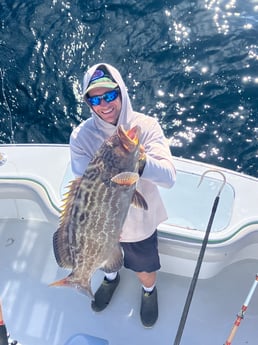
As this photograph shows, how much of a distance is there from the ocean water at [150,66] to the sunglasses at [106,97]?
429 centimetres

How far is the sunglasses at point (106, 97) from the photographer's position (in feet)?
12.0

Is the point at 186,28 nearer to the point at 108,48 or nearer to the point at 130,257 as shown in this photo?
the point at 108,48

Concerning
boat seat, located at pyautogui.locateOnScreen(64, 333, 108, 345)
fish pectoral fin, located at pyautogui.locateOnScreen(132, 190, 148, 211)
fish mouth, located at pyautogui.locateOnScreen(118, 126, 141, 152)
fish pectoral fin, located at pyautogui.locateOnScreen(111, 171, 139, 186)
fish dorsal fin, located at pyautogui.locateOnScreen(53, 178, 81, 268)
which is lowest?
A: boat seat, located at pyautogui.locateOnScreen(64, 333, 108, 345)

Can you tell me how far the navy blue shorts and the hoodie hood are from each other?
0.97 meters

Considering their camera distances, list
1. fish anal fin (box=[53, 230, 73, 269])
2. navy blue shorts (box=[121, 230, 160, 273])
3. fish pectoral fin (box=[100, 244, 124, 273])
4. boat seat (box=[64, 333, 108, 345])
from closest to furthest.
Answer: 1. fish anal fin (box=[53, 230, 73, 269])
2. fish pectoral fin (box=[100, 244, 124, 273])
3. navy blue shorts (box=[121, 230, 160, 273])
4. boat seat (box=[64, 333, 108, 345])

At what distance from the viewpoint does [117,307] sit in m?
4.84

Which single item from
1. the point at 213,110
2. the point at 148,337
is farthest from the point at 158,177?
the point at 213,110

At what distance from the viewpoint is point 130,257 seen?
4297 millimetres

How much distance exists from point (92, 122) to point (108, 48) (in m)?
5.59

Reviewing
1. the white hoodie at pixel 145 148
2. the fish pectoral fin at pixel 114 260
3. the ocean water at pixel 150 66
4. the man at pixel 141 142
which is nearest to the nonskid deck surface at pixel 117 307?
the man at pixel 141 142

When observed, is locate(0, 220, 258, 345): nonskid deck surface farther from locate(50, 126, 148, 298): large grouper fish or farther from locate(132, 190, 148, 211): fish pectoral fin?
locate(132, 190, 148, 211): fish pectoral fin

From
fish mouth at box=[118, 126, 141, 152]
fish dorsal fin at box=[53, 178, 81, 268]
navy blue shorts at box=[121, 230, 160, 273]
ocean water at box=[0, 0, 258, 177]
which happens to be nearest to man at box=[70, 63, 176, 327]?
navy blue shorts at box=[121, 230, 160, 273]

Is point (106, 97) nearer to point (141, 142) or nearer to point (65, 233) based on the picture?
point (141, 142)

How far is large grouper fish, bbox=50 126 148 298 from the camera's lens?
11.3 ft
